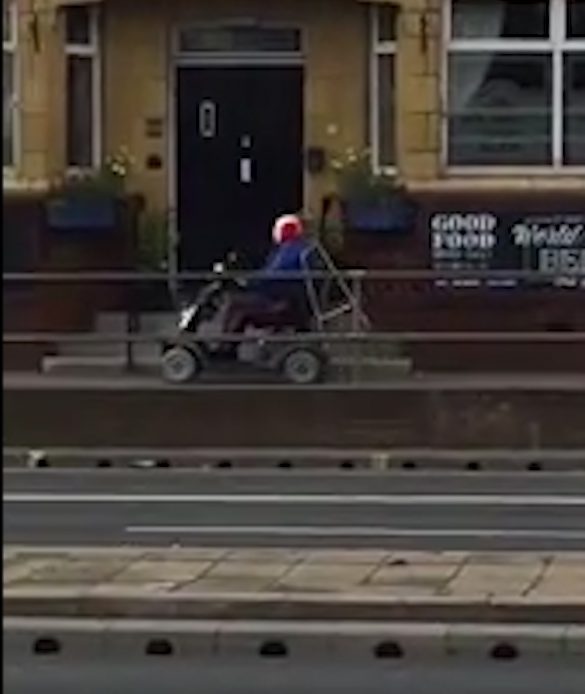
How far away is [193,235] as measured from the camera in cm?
2581

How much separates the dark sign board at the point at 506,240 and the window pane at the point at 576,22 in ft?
5.51

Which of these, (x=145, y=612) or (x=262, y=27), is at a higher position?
(x=262, y=27)

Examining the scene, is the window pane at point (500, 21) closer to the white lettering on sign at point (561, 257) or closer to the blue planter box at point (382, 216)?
the blue planter box at point (382, 216)

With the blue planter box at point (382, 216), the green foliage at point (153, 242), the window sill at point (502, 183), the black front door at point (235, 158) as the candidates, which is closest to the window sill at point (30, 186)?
the green foliage at point (153, 242)

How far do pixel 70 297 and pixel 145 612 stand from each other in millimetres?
13819

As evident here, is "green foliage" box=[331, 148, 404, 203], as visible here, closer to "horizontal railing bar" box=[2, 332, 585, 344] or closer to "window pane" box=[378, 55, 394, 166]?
"window pane" box=[378, 55, 394, 166]

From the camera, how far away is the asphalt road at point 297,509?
14438 mm

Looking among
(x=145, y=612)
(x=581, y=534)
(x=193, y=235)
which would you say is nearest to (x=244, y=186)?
(x=193, y=235)

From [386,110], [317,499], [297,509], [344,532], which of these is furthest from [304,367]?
[344,532]

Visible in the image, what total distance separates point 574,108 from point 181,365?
5.85 m

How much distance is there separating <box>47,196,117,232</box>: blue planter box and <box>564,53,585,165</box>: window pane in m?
4.23

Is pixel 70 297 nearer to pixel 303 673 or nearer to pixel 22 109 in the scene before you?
pixel 22 109

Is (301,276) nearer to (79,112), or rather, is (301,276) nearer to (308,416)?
(308,416)

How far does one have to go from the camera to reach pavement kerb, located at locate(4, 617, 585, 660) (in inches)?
411
